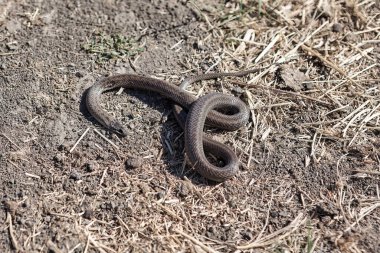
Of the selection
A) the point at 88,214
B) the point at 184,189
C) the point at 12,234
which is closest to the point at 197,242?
the point at 184,189

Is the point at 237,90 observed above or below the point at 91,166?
above

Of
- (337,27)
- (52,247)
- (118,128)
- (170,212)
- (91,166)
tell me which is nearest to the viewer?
(52,247)

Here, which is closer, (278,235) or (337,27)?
(278,235)

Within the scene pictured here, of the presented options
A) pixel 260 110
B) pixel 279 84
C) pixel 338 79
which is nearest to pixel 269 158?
pixel 260 110

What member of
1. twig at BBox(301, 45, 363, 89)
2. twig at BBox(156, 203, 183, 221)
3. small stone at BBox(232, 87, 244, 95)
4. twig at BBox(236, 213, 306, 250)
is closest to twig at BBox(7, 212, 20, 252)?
twig at BBox(156, 203, 183, 221)

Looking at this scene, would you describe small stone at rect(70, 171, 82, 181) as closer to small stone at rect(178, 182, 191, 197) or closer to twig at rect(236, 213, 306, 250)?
small stone at rect(178, 182, 191, 197)

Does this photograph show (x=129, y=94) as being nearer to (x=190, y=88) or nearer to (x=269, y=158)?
(x=190, y=88)

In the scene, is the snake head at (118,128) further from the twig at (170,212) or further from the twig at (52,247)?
the twig at (52,247)

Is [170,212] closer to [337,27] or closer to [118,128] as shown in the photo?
[118,128]
